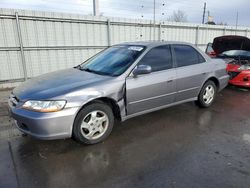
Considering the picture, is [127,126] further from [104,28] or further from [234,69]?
[104,28]

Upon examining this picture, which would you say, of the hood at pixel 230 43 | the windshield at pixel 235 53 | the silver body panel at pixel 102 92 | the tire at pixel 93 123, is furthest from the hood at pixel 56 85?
the windshield at pixel 235 53

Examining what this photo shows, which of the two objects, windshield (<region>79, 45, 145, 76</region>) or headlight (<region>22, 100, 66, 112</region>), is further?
windshield (<region>79, 45, 145, 76</region>)

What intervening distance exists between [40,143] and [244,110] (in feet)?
15.2

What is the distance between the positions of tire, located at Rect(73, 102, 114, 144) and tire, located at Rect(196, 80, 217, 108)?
2467 millimetres

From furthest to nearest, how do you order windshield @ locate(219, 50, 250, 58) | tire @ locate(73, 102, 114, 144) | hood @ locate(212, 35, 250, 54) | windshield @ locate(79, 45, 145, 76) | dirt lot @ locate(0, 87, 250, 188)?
windshield @ locate(219, 50, 250, 58) → hood @ locate(212, 35, 250, 54) → windshield @ locate(79, 45, 145, 76) → tire @ locate(73, 102, 114, 144) → dirt lot @ locate(0, 87, 250, 188)

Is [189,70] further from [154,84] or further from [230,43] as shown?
[230,43]

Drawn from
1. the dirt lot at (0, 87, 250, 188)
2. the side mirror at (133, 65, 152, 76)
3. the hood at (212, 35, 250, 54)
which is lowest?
the dirt lot at (0, 87, 250, 188)

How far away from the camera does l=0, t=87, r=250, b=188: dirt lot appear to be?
7.77 ft

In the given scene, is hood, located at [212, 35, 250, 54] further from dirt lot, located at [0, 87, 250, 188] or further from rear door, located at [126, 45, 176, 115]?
rear door, located at [126, 45, 176, 115]

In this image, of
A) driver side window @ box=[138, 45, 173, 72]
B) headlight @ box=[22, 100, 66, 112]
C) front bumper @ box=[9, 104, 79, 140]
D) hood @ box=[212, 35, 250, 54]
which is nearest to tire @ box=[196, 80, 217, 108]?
driver side window @ box=[138, 45, 173, 72]

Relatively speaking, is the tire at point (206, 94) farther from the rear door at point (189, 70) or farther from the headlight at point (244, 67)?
the headlight at point (244, 67)

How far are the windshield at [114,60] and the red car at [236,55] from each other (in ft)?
13.3

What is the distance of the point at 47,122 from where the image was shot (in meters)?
2.68

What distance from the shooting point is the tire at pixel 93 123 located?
2977 millimetres
